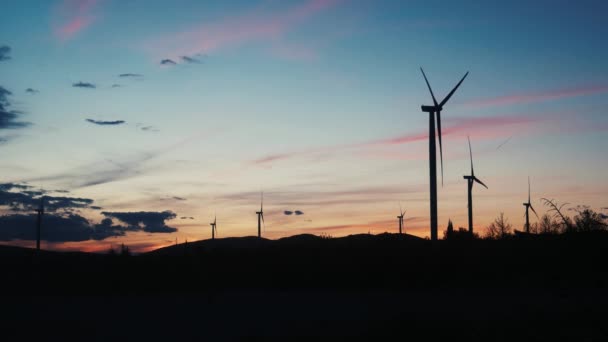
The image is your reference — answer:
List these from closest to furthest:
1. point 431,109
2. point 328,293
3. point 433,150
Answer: point 328,293 < point 433,150 < point 431,109

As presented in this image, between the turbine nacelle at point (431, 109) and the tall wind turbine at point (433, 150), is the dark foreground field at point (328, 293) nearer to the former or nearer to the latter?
the tall wind turbine at point (433, 150)

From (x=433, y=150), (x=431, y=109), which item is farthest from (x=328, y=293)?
(x=431, y=109)

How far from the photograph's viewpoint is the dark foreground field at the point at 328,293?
26234 mm

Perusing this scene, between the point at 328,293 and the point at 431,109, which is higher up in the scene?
the point at 431,109

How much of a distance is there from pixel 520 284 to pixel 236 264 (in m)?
21.1

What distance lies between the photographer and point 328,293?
132 ft

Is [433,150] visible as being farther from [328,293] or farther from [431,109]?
[328,293]

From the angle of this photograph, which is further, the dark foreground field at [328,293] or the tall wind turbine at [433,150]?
the tall wind turbine at [433,150]

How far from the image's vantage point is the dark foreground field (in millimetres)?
26234

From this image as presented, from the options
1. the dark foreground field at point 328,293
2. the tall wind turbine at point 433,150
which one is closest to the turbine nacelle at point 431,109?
the tall wind turbine at point 433,150

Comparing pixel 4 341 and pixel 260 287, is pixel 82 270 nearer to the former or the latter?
pixel 260 287

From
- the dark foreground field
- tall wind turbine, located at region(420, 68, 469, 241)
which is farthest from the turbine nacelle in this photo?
the dark foreground field

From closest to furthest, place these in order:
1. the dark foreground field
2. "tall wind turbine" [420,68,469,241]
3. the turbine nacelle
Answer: the dark foreground field < "tall wind turbine" [420,68,469,241] < the turbine nacelle

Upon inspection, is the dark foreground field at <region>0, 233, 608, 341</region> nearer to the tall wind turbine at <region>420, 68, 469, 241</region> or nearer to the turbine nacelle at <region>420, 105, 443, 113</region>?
the tall wind turbine at <region>420, 68, 469, 241</region>
